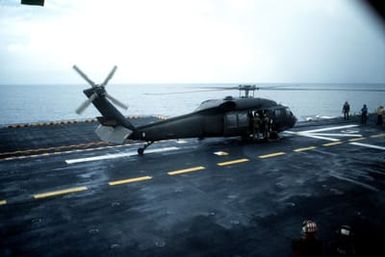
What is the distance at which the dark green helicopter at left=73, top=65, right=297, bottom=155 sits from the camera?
17.4 meters

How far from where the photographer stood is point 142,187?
13.6 meters

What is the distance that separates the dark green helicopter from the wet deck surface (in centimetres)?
124

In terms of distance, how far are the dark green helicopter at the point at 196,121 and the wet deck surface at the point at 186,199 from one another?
124 centimetres

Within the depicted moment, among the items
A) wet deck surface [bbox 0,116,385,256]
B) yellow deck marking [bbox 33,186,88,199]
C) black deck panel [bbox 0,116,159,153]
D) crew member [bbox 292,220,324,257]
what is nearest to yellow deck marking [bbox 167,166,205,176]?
wet deck surface [bbox 0,116,385,256]

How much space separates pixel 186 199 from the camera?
12.3m

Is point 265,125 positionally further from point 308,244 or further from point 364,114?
point 308,244

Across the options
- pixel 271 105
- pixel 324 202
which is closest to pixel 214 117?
pixel 271 105

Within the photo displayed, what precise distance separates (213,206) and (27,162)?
1190 centimetres

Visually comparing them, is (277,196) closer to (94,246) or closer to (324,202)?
(324,202)

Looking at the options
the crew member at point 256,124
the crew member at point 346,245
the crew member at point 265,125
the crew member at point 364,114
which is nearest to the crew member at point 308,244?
the crew member at point 346,245

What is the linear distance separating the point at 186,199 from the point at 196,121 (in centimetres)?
861

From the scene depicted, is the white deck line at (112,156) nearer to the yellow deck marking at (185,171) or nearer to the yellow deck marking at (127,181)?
the yellow deck marking at (185,171)

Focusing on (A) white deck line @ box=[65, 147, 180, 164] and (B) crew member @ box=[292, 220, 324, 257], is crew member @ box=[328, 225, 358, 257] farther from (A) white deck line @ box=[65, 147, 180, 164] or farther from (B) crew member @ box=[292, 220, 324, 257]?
(A) white deck line @ box=[65, 147, 180, 164]

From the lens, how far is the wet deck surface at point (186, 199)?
29.6 feet
